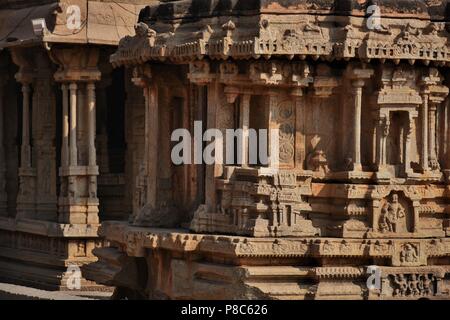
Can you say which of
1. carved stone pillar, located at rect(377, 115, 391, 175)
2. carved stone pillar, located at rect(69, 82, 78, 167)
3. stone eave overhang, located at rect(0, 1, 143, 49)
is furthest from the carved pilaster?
carved stone pillar, located at rect(377, 115, 391, 175)

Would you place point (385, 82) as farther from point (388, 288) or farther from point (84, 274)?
point (84, 274)

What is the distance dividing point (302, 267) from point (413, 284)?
1.85 meters

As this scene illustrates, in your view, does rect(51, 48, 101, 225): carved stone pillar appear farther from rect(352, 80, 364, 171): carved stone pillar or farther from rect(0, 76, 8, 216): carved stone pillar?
rect(352, 80, 364, 171): carved stone pillar

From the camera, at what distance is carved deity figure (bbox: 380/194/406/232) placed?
35125 mm

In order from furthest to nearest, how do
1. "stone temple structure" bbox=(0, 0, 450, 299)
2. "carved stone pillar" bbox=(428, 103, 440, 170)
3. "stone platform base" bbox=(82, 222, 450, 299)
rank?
"carved stone pillar" bbox=(428, 103, 440, 170) → "stone temple structure" bbox=(0, 0, 450, 299) → "stone platform base" bbox=(82, 222, 450, 299)

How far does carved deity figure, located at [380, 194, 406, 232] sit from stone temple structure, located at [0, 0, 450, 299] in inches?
0.6

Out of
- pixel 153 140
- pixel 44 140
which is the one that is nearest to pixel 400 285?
pixel 153 140

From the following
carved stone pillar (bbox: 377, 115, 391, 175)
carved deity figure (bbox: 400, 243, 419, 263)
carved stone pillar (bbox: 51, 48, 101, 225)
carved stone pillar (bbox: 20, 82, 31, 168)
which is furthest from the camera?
carved stone pillar (bbox: 20, 82, 31, 168)

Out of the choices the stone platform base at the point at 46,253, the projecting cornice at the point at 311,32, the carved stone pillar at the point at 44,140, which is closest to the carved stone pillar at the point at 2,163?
the stone platform base at the point at 46,253

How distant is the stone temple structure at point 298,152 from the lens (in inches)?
1372

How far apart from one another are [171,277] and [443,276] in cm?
455

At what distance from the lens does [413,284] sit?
115 ft

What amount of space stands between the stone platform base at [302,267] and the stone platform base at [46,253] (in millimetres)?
11471

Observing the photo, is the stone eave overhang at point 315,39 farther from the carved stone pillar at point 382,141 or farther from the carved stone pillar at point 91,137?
the carved stone pillar at point 91,137
